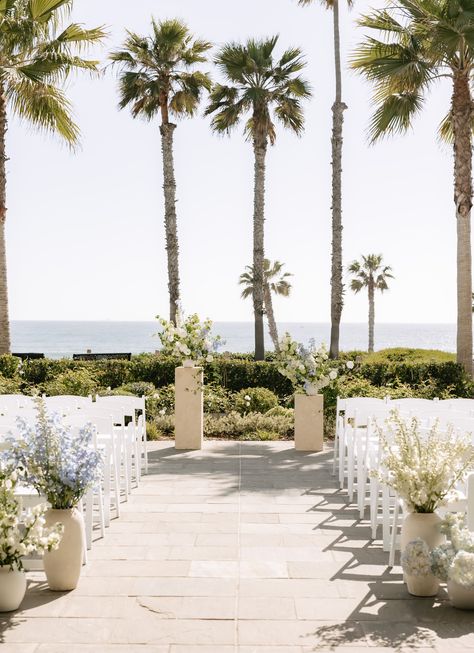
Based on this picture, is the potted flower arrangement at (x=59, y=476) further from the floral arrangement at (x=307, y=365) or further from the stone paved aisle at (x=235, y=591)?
the floral arrangement at (x=307, y=365)

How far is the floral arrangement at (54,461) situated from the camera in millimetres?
4691

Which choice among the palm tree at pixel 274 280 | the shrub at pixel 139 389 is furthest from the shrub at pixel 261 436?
the palm tree at pixel 274 280

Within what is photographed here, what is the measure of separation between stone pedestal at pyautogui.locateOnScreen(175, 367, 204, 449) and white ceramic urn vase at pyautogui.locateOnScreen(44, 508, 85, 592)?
225 inches

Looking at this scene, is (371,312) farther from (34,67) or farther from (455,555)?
(455,555)

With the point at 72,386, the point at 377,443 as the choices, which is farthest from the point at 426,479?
the point at 72,386

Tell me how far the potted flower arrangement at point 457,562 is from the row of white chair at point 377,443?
35 cm

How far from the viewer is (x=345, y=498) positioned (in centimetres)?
754

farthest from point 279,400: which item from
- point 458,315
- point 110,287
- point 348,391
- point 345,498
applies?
point 110,287

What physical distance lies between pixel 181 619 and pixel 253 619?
41cm

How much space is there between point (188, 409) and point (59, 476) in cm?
588

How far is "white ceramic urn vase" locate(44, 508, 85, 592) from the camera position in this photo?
4.70 metres

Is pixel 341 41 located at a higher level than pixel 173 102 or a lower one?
higher

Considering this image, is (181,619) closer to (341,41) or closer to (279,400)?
(279,400)

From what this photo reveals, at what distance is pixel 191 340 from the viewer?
10586mm
